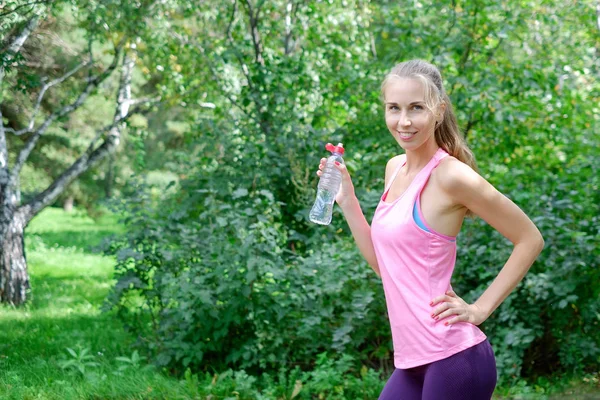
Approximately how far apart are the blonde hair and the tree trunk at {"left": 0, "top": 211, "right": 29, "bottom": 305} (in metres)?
7.25

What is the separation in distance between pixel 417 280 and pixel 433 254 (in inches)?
3.8

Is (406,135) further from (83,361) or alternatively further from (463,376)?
(83,361)

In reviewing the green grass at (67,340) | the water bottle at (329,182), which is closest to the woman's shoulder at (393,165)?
the water bottle at (329,182)

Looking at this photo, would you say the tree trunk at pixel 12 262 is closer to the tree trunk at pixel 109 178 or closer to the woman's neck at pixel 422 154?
the woman's neck at pixel 422 154

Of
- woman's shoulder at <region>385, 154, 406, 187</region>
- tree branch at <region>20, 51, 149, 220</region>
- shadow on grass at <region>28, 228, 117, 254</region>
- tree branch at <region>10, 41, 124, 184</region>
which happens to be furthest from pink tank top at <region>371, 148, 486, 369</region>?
shadow on grass at <region>28, 228, 117, 254</region>

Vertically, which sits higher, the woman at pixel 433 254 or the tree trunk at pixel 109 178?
the tree trunk at pixel 109 178

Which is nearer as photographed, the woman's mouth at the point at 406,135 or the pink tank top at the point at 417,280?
the pink tank top at the point at 417,280

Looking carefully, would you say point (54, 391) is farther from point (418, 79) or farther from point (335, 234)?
point (418, 79)

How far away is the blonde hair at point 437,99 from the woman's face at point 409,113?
2 cm

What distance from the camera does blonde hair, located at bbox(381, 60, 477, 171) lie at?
2.43 m

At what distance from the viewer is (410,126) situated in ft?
7.94

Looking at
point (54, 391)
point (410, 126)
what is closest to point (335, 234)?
point (54, 391)

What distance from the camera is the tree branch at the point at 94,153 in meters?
9.19

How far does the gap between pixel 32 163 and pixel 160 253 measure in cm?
1435
